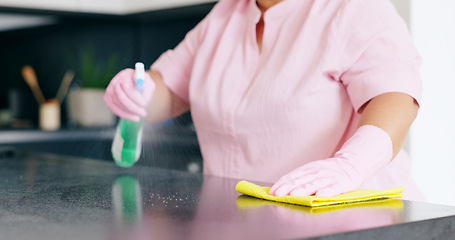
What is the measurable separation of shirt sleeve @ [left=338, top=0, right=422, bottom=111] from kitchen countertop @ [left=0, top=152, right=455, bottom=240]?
13.1 inches

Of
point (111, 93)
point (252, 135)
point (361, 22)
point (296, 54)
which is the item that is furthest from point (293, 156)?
point (111, 93)

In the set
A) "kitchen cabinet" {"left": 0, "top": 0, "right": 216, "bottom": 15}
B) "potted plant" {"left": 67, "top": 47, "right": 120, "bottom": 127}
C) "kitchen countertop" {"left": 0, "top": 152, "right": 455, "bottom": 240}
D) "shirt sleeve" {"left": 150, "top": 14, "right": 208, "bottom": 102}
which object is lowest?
"kitchen countertop" {"left": 0, "top": 152, "right": 455, "bottom": 240}

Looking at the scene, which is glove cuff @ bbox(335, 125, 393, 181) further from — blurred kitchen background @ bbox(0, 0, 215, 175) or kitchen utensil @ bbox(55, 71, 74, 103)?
kitchen utensil @ bbox(55, 71, 74, 103)

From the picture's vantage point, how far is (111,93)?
55.0 inches

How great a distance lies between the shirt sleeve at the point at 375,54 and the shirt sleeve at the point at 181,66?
18.4 inches

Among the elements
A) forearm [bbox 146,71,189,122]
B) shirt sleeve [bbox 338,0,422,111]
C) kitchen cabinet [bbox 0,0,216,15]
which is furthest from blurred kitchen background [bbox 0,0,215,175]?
shirt sleeve [bbox 338,0,422,111]

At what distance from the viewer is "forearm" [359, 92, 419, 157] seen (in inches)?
42.7

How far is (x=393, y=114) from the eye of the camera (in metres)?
1.10

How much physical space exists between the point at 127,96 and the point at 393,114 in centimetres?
58

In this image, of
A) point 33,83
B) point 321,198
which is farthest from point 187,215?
point 33,83

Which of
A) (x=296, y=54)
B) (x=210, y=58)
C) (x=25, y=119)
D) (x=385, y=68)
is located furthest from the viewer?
(x=25, y=119)

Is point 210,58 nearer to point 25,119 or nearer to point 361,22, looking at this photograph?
point 361,22

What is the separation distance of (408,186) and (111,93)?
28.5 inches

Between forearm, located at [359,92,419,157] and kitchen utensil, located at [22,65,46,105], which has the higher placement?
kitchen utensil, located at [22,65,46,105]
